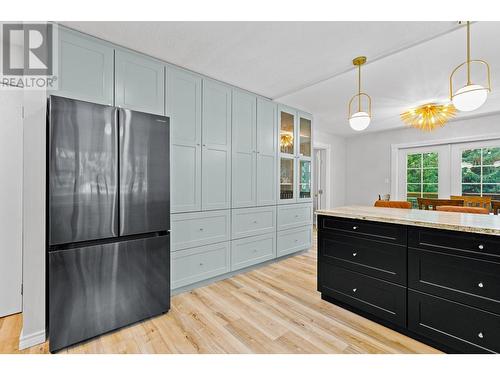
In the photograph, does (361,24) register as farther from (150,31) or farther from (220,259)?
(220,259)

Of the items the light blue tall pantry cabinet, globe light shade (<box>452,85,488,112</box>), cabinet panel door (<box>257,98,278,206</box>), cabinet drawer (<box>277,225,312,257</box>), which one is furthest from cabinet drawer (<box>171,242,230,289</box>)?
globe light shade (<box>452,85,488,112</box>)

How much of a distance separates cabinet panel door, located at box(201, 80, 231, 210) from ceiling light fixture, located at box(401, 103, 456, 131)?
8.85ft

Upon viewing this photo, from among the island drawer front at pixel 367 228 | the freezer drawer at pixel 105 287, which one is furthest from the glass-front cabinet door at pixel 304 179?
the freezer drawer at pixel 105 287

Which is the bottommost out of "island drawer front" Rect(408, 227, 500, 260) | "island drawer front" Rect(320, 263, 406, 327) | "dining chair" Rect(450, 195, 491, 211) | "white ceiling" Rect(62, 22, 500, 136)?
"island drawer front" Rect(320, 263, 406, 327)

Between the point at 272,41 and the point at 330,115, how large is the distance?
2.62m

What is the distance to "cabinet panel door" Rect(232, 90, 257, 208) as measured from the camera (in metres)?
3.05

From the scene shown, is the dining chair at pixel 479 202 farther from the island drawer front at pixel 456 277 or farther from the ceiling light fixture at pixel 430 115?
the island drawer front at pixel 456 277

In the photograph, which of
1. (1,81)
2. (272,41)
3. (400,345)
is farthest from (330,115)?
(1,81)

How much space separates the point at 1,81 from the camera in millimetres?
2127

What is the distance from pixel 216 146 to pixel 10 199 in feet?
6.31

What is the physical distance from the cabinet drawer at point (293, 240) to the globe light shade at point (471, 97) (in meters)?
2.46

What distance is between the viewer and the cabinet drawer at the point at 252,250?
3059 millimetres

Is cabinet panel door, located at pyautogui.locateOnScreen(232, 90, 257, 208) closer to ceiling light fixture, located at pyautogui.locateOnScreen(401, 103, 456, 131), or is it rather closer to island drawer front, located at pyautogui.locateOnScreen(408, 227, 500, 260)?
island drawer front, located at pyautogui.locateOnScreen(408, 227, 500, 260)

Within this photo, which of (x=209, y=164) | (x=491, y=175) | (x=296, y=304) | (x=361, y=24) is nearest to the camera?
(x=361, y=24)
